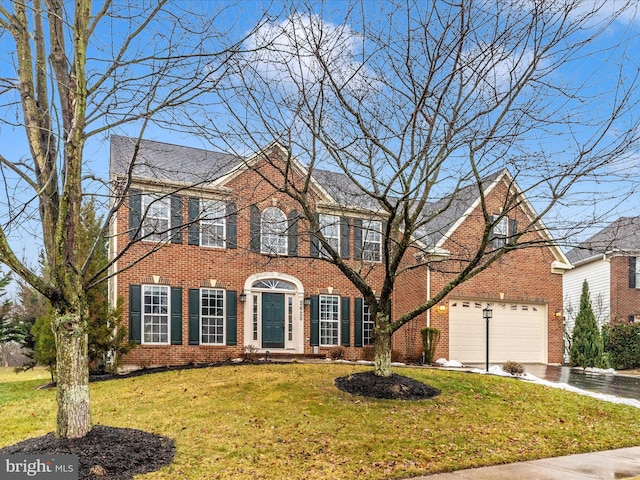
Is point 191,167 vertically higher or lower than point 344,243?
higher

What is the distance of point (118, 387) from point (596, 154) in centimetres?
1068

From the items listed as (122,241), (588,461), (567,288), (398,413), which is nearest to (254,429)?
(398,413)

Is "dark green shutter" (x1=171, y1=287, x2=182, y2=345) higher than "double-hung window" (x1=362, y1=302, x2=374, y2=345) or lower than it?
higher

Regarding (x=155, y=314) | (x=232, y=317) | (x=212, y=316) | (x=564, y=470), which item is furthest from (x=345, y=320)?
(x=564, y=470)

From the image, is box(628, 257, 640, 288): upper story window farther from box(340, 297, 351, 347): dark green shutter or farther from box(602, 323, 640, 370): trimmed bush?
box(340, 297, 351, 347): dark green shutter

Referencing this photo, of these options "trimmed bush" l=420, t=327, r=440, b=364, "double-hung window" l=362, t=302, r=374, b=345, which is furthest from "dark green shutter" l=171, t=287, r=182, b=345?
"trimmed bush" l=420, t=327, r=440, b=364

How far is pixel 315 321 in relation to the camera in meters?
18.0

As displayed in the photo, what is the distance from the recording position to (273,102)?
9.54 m

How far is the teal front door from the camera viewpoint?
1742cm

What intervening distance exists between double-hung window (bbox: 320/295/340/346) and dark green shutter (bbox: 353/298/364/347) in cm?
63

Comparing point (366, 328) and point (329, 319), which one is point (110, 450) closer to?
point (329, 319)

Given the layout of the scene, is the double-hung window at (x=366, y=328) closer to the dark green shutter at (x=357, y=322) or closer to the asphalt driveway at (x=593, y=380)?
the dark green shutter at (x=357, y=322)

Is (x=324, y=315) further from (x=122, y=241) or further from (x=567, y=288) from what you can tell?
(x=567, y=288)

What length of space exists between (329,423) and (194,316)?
887 centimetres
